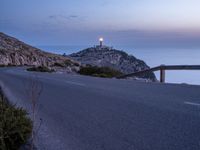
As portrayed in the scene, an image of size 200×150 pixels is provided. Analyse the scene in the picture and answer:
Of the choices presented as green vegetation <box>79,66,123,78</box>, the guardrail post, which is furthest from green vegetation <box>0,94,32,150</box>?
green vegetation <box>79,66,123,78</box>

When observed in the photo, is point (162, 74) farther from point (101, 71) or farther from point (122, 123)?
point (101, 71)

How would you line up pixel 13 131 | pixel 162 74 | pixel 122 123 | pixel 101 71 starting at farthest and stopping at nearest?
pixel 101 71, pixel 162 74, pixel 122 123, pixel 13 131

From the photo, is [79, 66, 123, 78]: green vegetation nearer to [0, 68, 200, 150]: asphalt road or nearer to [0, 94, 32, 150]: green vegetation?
[0, 68, 200, 150]: asphalt road

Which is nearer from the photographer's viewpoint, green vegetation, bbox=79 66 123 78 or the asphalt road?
the asphalt road

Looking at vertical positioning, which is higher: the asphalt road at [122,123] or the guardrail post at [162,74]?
the guardrail post at [162,74]

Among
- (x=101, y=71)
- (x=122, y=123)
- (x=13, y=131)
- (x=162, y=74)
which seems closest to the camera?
(x=13, y=131)

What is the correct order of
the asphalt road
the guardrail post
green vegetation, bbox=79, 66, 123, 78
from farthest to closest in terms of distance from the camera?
1. green vegetation, bbox=79, 66, 123, 78
2. the guardrail post
3. the asphalt road

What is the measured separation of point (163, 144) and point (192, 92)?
706 cm

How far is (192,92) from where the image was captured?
44.7ft

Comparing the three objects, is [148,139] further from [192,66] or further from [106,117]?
[192,66]

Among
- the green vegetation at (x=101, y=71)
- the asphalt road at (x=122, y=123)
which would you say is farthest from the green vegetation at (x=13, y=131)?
the green vegetation at (x=101, y=71)

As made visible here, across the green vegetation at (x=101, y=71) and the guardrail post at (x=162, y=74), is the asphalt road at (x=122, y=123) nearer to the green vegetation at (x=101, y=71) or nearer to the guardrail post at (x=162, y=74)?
the guardrail post at (x=162, y=74)

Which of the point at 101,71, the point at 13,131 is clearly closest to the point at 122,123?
the point at 13,131

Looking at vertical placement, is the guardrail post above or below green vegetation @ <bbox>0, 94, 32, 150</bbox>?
above
